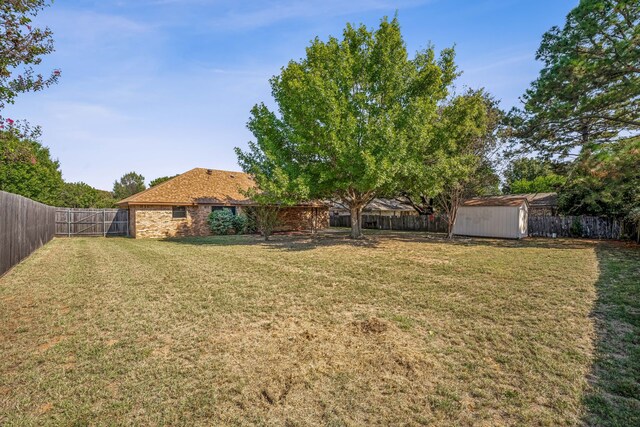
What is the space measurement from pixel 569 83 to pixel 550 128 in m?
2.67

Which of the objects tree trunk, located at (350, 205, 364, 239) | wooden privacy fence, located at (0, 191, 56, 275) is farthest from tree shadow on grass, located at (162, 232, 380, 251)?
wooden privacy fence, located at (0, 191, 56, 275)

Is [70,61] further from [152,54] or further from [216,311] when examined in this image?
[216,311]

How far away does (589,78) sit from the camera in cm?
1173

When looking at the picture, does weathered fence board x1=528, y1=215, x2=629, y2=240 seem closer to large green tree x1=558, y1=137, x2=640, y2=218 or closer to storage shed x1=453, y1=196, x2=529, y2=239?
large green tree x1=558, y1=137, x2=640, y2=218

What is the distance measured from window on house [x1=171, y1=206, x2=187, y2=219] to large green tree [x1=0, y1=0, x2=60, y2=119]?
50.3 feet

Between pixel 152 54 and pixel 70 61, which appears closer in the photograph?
pixel 70 61

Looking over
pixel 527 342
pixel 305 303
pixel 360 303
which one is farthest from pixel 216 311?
pixel 527 342

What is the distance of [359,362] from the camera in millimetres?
3588

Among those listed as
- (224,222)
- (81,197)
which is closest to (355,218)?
(224,222)

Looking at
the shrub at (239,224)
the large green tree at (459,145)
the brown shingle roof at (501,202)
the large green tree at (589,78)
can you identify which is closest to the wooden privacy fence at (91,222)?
the shrub at (239,224)

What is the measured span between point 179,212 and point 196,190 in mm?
2044

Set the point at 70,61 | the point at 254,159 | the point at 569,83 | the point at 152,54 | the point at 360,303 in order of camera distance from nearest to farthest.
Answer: the point at 360,303
the point at 70,61
the point at 152,54
the point at 569,83
the point at 254,159

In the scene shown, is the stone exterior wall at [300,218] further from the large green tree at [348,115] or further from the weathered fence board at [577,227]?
the weathered fence board at [577,227]

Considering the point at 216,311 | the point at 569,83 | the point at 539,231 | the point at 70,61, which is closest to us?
the point at 216,311
